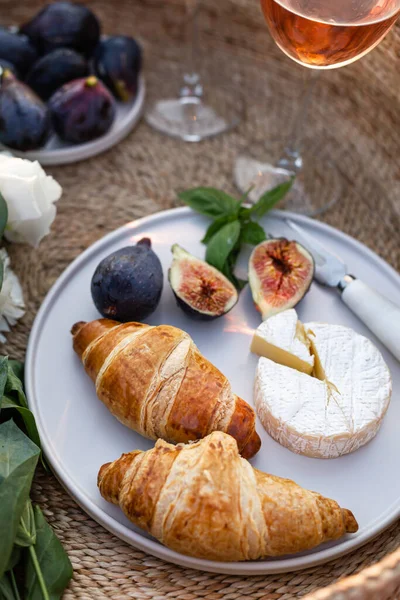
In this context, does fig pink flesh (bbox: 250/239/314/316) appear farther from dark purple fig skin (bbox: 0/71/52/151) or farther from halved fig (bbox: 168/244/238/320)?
dark purple fig skin (bbox: 0/71/52/151)

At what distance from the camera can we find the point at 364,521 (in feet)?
4.46

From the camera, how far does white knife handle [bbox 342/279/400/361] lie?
5.24ft

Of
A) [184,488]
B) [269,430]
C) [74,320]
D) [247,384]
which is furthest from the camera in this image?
[74,320]

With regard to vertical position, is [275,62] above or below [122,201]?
above

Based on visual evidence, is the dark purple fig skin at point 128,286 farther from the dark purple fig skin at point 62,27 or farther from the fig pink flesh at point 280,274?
the dark purple fig skin at point 62,27

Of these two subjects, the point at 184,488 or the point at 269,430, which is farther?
the point at 269,430

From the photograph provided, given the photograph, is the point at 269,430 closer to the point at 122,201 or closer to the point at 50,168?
the point at 122,201

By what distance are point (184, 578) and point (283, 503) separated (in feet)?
0.88

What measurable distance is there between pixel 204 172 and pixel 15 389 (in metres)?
1.05

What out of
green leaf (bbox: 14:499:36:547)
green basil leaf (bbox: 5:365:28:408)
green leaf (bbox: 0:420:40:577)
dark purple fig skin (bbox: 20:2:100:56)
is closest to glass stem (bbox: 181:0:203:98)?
dark purple fig skin (bbox: 20:2:100:56)

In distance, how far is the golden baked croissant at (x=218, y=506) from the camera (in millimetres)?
1203

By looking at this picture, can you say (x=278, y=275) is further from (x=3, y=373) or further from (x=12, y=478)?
(x=12, y=478)

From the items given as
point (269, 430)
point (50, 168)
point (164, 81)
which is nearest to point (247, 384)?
point (269, 430)

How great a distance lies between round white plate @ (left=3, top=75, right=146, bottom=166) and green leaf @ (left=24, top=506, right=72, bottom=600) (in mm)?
1182
